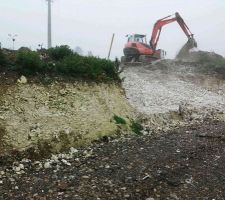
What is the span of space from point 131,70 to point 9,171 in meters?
19.4

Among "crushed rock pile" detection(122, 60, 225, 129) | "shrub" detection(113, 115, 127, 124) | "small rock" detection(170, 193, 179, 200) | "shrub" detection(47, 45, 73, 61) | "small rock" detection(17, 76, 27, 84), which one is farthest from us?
"crushed rock pile" detection(122, 60, 225, 129)

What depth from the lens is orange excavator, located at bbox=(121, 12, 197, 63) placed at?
1289 inches

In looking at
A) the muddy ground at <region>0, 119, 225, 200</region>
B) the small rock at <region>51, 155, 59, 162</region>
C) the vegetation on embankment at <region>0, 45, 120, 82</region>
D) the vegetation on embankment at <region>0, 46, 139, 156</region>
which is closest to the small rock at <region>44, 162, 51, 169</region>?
the muddy ground at <region>0, 119, 225, 200</region>

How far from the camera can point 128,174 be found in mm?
10227

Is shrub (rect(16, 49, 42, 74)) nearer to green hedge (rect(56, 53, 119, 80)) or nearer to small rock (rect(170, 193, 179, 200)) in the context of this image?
green hedge (rect(56, 53, 119, 80))

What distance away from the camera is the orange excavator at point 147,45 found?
32750 mm

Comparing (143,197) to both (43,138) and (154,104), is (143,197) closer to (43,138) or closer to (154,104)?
(43,138)

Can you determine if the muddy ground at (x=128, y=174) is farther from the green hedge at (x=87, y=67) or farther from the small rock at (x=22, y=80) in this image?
the green hedge at (x=87, y=67)

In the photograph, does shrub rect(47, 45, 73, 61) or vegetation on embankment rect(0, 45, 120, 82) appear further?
shrub rect(47, 45, 73, 61)

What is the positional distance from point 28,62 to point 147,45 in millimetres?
20674

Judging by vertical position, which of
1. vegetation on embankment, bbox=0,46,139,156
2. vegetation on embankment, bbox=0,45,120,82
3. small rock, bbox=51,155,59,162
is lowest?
small rock, bbox=51,155,59,162

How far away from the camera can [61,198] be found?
8.80 meters

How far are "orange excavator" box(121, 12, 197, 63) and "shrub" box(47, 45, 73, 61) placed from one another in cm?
1666

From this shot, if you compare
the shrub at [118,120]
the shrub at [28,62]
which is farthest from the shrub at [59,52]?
the shrub at [118,120]
